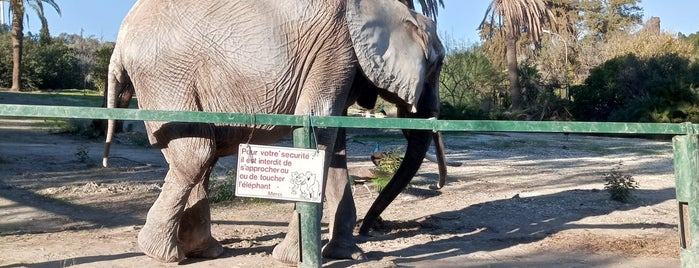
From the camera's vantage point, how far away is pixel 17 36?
3825 cm

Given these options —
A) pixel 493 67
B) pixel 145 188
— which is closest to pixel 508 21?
pixel 493 67

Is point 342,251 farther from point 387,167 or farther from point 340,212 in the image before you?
point 387,167

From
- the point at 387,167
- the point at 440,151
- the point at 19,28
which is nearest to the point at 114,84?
the point at 440,151

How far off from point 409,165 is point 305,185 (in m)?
3.13

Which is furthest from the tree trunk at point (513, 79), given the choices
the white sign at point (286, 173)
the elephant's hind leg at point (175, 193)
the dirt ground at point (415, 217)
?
the white sign at point (286, 173)

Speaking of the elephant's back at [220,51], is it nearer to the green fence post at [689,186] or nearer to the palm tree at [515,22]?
the green fence post at [689,186]

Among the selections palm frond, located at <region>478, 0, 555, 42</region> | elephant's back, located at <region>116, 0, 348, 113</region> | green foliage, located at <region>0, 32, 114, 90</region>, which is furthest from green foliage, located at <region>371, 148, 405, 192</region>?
green foliage, located at <region>0, 32, 114, 90</region>

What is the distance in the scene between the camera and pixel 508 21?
32.4 m

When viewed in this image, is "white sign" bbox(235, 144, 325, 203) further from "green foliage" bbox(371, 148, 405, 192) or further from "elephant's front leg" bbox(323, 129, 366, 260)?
"green foliage" bbox(371, 148, 405, 192)

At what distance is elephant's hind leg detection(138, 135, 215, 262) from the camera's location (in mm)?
5984

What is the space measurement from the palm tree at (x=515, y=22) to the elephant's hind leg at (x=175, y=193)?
88.3 feet

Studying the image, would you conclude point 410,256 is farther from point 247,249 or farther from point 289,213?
point 289,213

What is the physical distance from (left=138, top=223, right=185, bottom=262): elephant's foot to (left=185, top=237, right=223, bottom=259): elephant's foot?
1.55 feet

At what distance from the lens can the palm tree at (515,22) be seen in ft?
103
